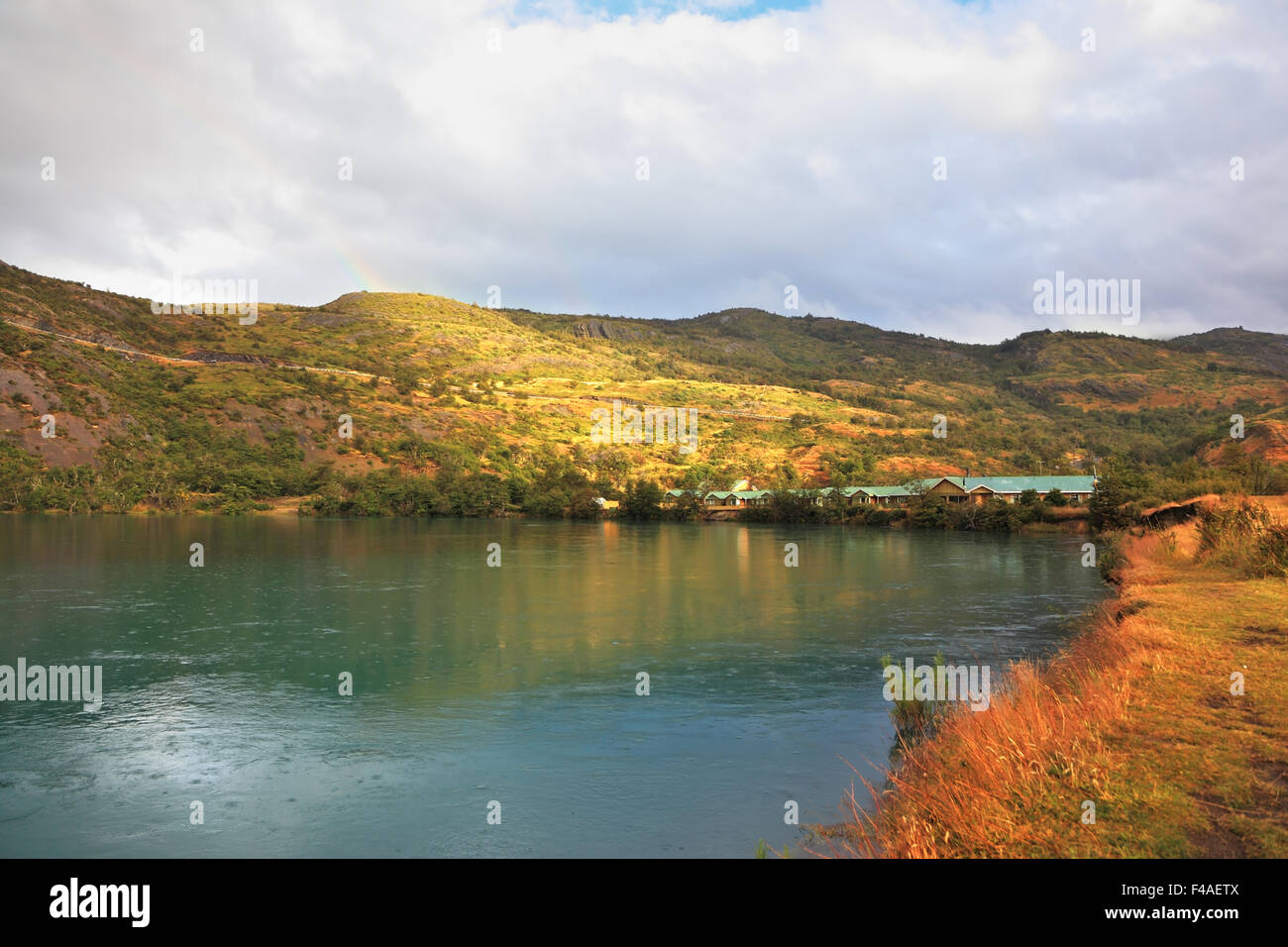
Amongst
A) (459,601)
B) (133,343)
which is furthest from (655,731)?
(133,343)

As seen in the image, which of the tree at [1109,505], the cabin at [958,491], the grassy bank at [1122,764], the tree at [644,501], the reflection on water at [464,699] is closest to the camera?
the grassy bank at [1122,764]

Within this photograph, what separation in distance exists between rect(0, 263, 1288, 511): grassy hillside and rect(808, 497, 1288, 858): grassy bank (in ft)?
112

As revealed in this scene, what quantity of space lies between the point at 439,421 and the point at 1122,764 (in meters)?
119

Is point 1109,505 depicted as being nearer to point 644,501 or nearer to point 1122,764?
point 644,501

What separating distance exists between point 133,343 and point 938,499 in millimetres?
132898

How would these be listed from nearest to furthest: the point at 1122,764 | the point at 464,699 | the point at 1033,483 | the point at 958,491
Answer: the point at 1122,764, the point at 464,699, the point at 958,491, the point at 1033,483

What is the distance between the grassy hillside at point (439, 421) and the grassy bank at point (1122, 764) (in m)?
34.0

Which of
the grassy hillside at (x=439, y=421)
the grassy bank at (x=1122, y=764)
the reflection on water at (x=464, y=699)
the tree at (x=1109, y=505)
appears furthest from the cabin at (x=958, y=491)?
the grassy bank at (x=1122, y=764)

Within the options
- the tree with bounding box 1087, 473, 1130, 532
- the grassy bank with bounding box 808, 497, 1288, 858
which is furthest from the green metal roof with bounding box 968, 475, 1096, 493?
the grassy bank with bounding box 808, 497, 1288, 858

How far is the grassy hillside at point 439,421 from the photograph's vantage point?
91.2 meters

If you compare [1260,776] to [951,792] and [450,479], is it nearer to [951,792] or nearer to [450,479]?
[951,792]

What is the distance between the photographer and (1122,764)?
7.07 meters

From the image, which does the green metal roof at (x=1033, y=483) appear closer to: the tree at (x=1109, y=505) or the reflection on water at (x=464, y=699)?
the tree at (x=1109, y=505)

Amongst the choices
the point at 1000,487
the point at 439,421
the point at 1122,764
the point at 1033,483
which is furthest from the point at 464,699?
the point at 439,421
